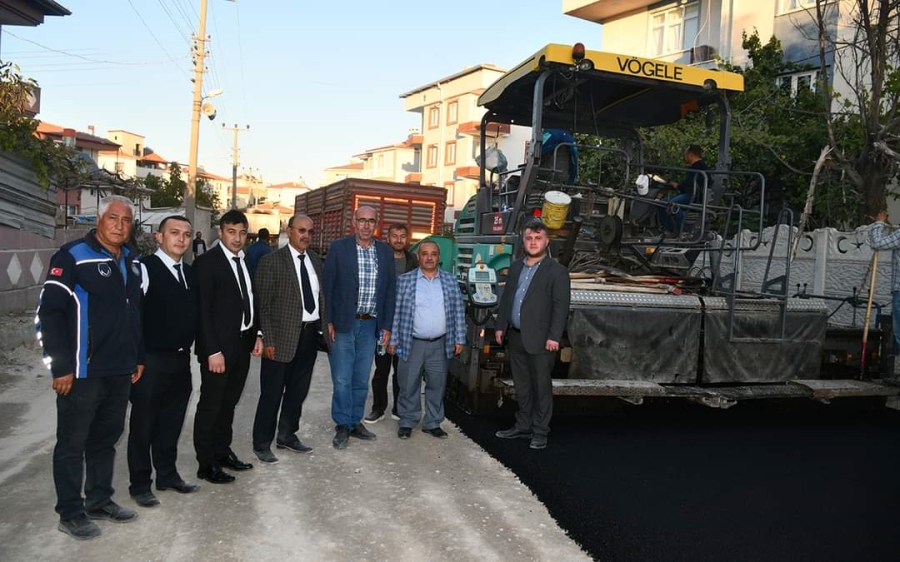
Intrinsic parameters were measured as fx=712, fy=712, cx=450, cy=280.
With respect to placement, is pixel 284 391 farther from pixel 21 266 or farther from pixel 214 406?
pixel 21 266

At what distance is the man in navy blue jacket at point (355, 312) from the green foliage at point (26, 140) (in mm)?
5801

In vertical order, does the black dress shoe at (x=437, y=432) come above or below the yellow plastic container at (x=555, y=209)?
below

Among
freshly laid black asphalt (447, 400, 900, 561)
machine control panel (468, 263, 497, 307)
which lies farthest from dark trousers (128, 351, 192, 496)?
machine control panel (468, 263, 497, 307)

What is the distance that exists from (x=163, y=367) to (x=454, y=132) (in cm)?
3828

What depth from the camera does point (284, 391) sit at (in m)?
5.75

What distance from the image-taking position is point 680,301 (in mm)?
6191

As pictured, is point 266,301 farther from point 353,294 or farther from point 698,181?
point 698,181

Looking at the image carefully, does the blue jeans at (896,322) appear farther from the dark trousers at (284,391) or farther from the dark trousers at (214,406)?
the dark trousers at (214,406)

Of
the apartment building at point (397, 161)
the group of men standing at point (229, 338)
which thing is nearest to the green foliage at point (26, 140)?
the group of men standing at point (229, 338)

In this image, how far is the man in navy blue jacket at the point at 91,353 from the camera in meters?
3.73

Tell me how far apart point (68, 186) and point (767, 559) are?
1206 centimetres

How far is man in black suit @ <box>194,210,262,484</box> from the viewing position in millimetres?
4645

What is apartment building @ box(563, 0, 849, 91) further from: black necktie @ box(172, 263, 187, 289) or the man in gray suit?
black necktie @ box(172, 263, 187, 289)

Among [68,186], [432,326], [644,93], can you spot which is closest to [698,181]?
[644,93]
